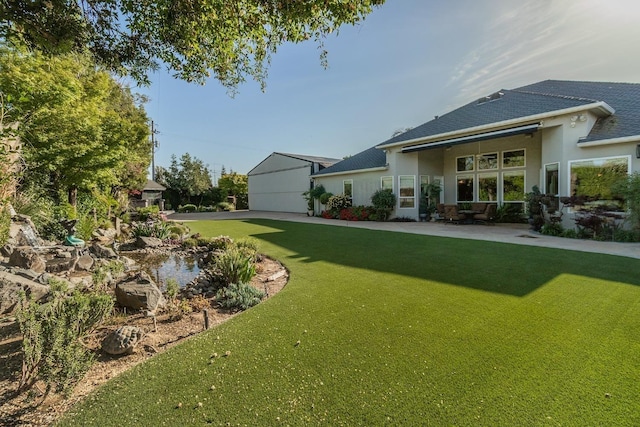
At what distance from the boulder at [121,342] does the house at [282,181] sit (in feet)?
64.8

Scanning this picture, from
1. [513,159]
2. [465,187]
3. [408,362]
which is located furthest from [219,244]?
[513,159]

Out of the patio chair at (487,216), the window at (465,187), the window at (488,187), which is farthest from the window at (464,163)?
the patio chair at (487,216)

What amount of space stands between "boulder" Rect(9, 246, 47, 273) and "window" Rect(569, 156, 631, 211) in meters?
14.4

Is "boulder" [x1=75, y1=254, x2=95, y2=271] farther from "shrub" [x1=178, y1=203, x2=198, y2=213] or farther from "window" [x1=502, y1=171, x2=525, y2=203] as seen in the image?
"shrub" [x1=178, y1=203, x2=198, y2=213]

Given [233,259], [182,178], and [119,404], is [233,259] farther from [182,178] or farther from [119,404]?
[182,178]

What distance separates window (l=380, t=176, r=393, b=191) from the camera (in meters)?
16.0

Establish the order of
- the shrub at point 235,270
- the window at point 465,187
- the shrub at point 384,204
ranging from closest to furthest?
the shrub at point 235,270 → the window at point 465,187 → the shrub at point 384,204

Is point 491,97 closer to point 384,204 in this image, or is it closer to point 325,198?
point 384,204

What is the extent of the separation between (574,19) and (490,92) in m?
8.47

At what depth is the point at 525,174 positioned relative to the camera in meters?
13.5

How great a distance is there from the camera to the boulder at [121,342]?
2953 millimetres

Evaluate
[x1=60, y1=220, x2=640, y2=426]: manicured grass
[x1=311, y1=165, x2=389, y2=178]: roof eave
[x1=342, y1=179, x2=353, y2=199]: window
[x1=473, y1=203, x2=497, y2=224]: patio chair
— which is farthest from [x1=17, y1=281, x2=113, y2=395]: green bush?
[x1=342, y1=179, x2=353, y2=199]: window

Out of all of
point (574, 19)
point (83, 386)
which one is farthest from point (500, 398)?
point (574, 19)

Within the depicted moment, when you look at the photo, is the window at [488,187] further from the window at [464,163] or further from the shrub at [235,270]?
the shrub at [235,270]
